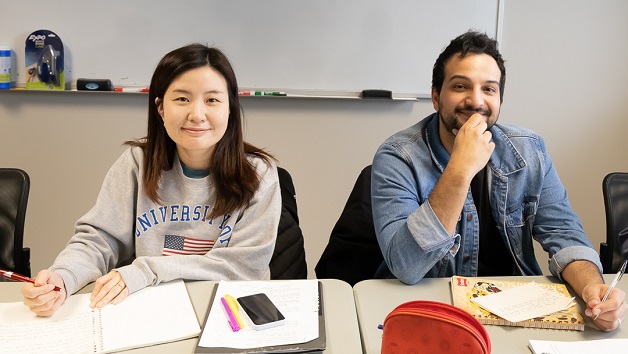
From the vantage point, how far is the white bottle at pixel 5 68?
274 cm

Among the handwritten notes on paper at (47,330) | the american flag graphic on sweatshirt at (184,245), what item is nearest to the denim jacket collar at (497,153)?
the american flag graphic on sweatshirt at (184,245)

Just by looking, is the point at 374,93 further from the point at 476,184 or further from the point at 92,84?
the point at 92,84

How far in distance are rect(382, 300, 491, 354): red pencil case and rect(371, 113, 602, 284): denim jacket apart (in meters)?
0.53

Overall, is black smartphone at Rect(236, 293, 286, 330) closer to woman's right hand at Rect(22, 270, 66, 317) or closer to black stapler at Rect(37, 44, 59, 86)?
woman's right hand at Rect(22, 270, 66, 317)

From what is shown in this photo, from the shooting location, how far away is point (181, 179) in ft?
5.43

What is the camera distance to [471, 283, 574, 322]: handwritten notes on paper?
1.23 metres

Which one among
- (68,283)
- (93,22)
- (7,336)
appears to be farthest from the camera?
(93,22)

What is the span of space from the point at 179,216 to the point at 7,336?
577 mm

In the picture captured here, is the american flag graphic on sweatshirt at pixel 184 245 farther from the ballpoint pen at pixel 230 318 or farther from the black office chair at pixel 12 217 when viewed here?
the black office chair at pixel 12 217

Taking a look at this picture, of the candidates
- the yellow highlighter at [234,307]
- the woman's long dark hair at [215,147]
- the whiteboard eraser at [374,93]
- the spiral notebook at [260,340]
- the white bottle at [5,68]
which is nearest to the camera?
the spiral notebook at [260,340]

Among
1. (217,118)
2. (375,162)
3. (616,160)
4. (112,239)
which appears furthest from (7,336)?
(616,160)

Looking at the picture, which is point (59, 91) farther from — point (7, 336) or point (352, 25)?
point (7, 336)

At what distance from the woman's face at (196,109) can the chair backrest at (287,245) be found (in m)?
0.35

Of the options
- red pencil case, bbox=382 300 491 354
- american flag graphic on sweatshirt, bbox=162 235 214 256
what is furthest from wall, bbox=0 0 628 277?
red pencil case, bbox=382 300 491 354
